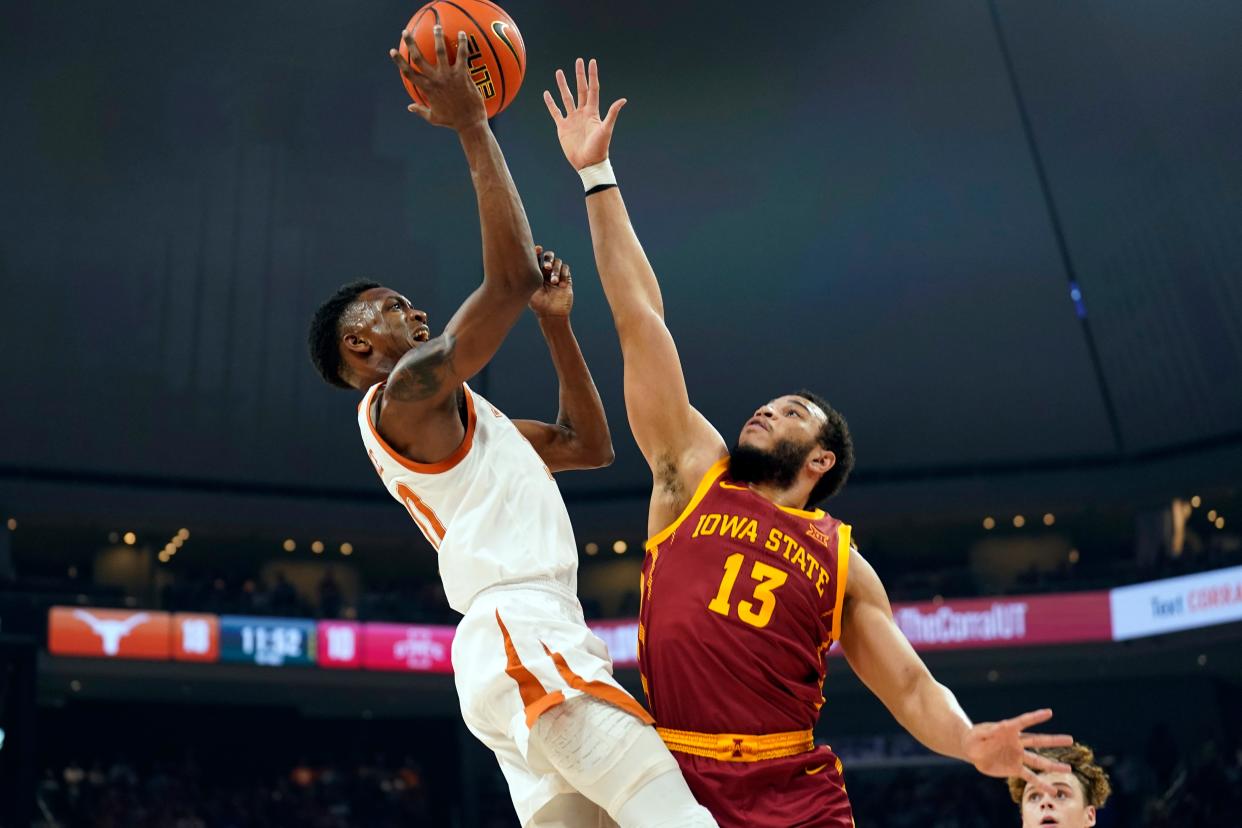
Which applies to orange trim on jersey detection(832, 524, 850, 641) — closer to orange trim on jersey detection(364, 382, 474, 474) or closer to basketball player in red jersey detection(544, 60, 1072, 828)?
basketball player in red jersey detection(544, 60, 1072, 828)

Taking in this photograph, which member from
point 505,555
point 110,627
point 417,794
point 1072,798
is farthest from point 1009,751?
point 417,794

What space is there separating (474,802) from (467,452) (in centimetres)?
2364

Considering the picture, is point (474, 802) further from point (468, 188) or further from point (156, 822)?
point (468, 188)

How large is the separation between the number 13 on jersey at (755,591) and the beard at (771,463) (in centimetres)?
31

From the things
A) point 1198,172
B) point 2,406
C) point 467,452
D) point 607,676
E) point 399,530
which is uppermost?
point 1198,172

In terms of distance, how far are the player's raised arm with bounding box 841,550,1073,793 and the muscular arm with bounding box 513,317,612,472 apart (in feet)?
3.14

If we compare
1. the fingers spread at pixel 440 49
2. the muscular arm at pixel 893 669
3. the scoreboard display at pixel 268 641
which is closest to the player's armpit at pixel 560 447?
the muscular arm at pixel 893 669

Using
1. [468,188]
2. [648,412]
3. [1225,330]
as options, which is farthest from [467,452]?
[1225,330]

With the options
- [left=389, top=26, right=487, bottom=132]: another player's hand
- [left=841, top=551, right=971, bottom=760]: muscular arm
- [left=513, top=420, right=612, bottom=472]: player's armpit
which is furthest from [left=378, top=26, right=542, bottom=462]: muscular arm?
[left=841, top=551, right=971, bottom=760]: muscular arm

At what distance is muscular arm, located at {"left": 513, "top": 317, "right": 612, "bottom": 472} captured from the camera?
452cm

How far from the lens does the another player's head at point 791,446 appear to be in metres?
4.21

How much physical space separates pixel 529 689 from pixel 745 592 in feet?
2.50

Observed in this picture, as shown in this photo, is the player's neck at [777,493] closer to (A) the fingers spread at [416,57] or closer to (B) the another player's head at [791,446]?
(B) the another player's head at [791,446]

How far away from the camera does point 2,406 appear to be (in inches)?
869
